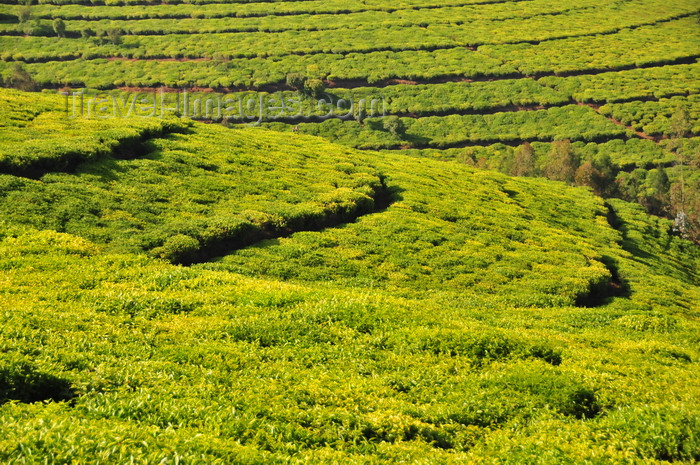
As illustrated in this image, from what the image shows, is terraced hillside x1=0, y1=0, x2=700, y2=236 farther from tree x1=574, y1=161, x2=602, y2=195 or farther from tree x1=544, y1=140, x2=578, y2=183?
tree x1=544, y1=140, x2=578, y2=183

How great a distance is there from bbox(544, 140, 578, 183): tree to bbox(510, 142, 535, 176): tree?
3.00m

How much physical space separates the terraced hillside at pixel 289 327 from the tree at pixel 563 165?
49.9 meters

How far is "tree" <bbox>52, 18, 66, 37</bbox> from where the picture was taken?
130 meters

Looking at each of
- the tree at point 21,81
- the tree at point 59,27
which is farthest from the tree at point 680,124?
the tree at point 59,27

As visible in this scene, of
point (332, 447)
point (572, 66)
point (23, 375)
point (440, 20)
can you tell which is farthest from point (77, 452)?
point (440, 20)

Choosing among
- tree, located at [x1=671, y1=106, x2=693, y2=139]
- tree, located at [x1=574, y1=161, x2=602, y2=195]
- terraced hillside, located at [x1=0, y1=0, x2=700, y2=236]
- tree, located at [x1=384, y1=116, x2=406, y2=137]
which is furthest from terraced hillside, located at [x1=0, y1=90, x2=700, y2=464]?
tree, located at [x1=671, y1=106, x2=693, y2=139]

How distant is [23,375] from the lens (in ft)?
31.1

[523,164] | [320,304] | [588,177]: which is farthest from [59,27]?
[320,304]

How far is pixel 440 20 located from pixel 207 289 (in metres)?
159

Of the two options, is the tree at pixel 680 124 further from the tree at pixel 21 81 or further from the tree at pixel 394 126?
the tree at pixel 21 81

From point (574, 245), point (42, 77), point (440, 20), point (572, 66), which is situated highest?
point (440, 20)

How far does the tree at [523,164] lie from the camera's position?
83.5m

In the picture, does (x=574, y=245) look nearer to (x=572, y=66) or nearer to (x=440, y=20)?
(x=572, y=66)

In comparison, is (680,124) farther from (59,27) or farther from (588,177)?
(59,27)
